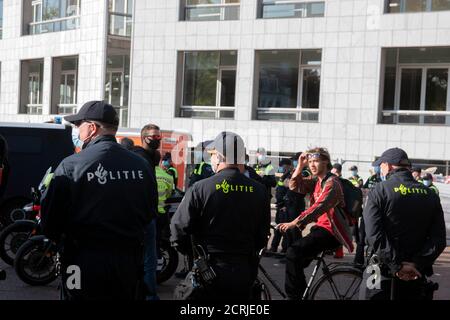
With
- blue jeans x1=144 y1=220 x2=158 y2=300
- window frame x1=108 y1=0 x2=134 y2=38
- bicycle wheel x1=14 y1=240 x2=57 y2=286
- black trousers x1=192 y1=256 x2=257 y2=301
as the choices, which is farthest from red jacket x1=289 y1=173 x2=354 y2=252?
window frame x1=108 y1=0 x2=134 y2=38

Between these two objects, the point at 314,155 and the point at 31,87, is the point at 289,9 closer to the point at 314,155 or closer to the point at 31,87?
the point at 31,87

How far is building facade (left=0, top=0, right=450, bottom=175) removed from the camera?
2191cm

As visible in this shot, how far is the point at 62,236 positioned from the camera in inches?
164

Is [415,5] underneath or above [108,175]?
above

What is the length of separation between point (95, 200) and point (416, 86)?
20.3 meters

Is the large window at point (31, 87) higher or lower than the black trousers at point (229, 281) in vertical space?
higher

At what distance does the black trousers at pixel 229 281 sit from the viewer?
4758mm

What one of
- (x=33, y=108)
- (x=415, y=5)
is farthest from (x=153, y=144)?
(x=33, y=108)

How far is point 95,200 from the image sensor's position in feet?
13.3

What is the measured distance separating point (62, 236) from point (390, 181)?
113 inches

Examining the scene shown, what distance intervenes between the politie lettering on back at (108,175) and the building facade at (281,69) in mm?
17587

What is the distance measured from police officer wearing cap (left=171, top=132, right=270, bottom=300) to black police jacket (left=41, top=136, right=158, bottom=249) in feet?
2.18

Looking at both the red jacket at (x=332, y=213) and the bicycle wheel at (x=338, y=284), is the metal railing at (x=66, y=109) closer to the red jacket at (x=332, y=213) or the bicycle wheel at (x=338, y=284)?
the red jacket at (x=332, y=213)

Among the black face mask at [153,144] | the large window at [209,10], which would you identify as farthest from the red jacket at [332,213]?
the large window at [209,10]
